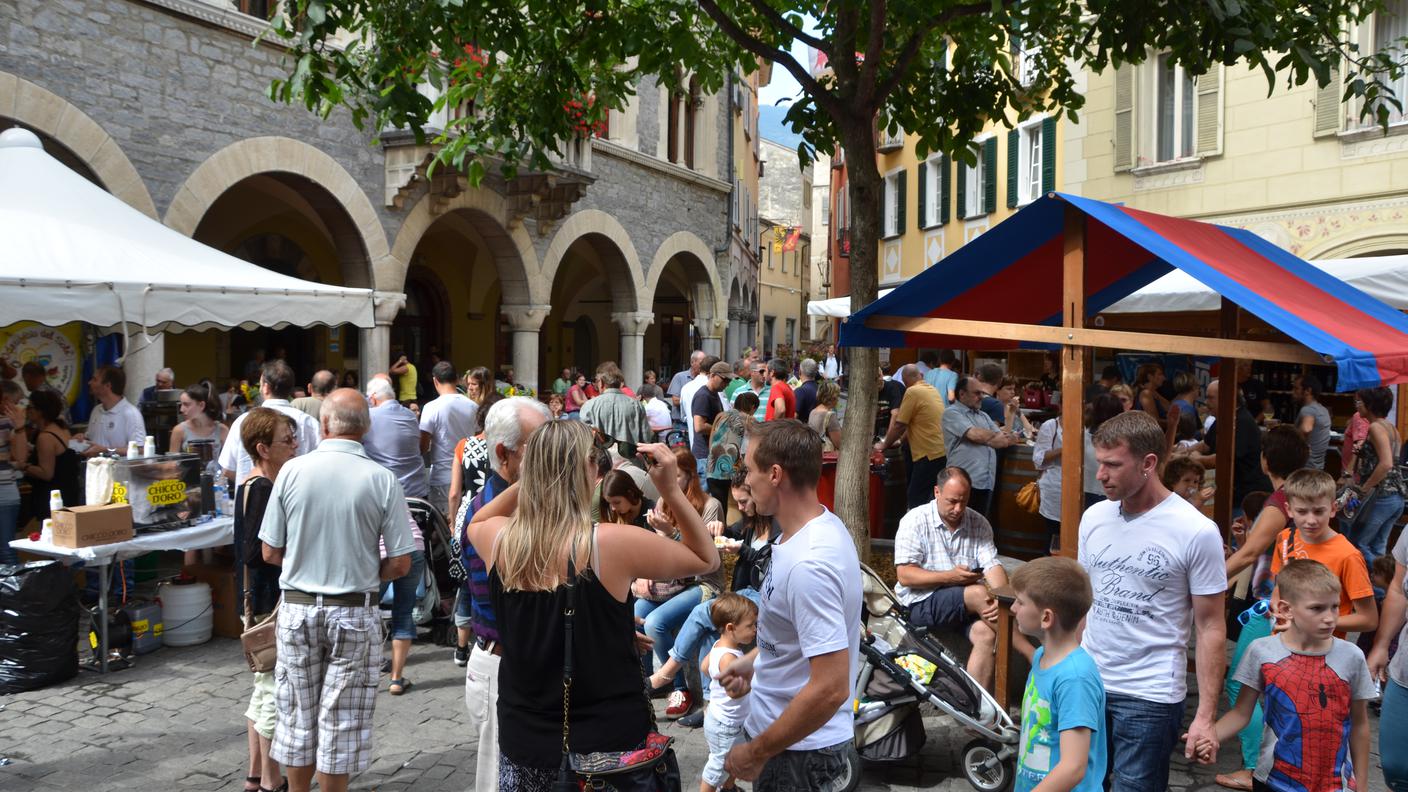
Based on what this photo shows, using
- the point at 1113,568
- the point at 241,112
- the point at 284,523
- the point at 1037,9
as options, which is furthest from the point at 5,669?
the point at 241,112

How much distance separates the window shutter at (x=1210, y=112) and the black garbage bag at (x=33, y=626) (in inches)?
557

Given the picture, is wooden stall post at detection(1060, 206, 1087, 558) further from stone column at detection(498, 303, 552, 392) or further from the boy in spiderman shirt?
stone column at detection(498, 303, 552, 392)

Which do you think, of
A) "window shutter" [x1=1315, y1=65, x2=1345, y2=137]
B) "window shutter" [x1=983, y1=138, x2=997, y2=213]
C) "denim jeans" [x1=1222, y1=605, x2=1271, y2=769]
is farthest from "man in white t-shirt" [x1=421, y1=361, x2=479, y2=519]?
"window shutter" [x1=983, y1=138, x2=997, y2=213]

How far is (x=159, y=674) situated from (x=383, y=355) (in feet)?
27.6

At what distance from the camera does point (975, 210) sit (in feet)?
65.8

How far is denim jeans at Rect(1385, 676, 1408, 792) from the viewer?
373 centimetres

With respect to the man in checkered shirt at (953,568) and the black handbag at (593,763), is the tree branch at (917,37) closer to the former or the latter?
the man in checkered shirt at (953,568)

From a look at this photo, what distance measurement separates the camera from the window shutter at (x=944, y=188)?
821 inches

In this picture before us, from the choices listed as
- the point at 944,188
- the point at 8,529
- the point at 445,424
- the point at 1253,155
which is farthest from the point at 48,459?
the point at 944,188

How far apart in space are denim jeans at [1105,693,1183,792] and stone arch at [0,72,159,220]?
10548 millimetres

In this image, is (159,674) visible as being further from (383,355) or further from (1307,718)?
(383,355)

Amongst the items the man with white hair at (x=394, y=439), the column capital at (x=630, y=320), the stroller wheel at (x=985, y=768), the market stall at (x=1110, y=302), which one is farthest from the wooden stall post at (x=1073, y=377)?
the column capital at (x=630, y=320)

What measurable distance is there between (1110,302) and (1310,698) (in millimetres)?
3493

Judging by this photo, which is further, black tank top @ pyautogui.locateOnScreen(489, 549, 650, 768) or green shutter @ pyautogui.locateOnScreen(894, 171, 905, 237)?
green shutter @ pyautogui.locateOnScreen(894, 171, 905, 237)
